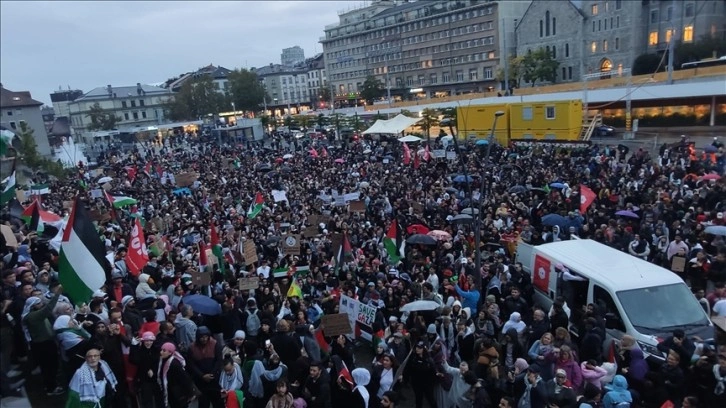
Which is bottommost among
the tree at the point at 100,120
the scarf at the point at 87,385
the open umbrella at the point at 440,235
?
the open umbrella at the point at 440,235

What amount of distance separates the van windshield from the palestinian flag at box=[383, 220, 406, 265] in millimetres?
5498

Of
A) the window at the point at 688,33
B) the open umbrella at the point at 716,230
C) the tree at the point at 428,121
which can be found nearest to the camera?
the open umbrella at the point at 716,230

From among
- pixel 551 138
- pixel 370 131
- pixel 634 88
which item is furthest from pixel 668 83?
pixel 370 131

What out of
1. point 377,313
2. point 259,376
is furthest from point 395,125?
point 259,376

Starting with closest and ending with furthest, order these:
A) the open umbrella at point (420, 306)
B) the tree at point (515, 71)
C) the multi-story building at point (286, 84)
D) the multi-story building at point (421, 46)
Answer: the open umbrella at point (420, 306) < the tree at point (515, 71) < the multi-story building at point (421, 46) < the multi-story building at point (286, 84)

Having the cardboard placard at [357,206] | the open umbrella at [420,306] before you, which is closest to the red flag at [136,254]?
the open umbrella at [420,306]

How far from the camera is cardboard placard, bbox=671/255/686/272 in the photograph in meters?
10.6

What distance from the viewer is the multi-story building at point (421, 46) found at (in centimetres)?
8306

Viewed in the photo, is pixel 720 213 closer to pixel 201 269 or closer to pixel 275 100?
pixel 201 269

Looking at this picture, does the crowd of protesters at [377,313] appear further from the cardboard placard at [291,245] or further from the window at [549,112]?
the window at [549,112]

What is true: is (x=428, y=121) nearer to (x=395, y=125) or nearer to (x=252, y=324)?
(x=395, y=125)

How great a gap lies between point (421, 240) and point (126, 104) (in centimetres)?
10493

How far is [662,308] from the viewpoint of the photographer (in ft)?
26.6

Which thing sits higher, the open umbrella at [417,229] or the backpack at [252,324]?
the backpack at [252,324]
